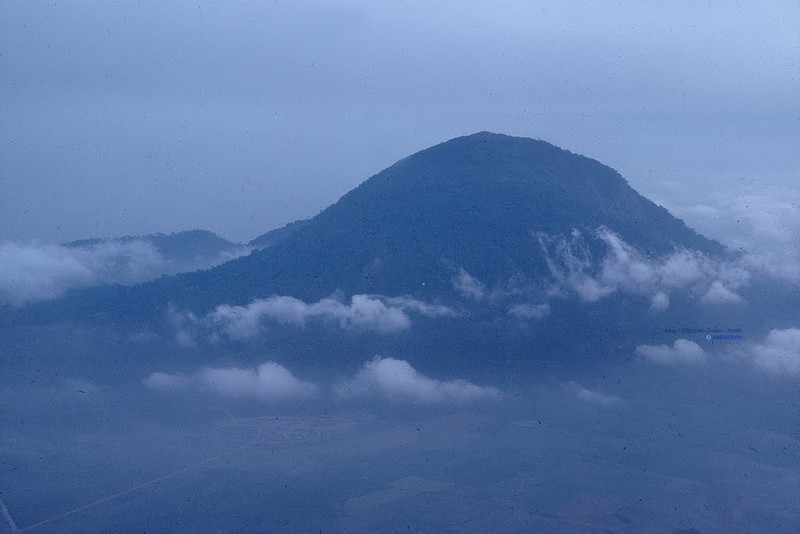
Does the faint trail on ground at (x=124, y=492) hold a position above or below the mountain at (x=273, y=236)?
below

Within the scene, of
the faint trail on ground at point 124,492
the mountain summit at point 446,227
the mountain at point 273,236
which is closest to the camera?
the faint trail on ground at point 124,492

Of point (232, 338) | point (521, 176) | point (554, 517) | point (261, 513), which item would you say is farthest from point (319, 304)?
point (554, 517)

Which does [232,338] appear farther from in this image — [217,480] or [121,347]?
[217,480]

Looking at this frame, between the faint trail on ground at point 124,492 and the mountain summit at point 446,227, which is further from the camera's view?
the mountain summit at point 446,227

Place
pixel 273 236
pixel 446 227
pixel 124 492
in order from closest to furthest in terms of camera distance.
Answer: pixel 124 492
pixel 446 227
pixel 273 236

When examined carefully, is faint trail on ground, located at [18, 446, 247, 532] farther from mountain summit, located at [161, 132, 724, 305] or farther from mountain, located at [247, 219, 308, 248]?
mountain, located at [247, 219, 308, 248]

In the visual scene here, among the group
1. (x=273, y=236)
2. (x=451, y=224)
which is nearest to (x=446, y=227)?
(x=451, y=224)

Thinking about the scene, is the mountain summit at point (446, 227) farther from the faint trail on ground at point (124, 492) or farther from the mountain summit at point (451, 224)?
the faint trail on ground at point (124, 492)

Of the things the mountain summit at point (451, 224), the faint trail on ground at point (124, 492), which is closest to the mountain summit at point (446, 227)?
the mountain summit at point (451, 224)

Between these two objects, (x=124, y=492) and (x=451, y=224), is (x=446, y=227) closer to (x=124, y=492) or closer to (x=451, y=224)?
(x=451, y=224)

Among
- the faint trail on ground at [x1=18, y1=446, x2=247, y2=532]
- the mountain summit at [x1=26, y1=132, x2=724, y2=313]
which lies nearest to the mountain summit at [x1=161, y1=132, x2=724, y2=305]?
the mountain summit at [x1=26, y1=132, x2=724, y2=313]

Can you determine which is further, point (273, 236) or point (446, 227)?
point (273, 236)

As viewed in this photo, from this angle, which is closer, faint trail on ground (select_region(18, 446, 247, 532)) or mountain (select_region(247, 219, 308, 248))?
faint trail on ground (select_region(18, 446, 247, 532))
